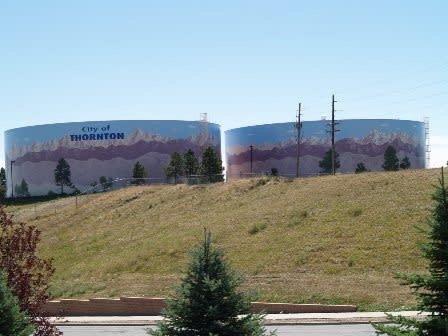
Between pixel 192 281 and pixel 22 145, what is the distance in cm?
8482

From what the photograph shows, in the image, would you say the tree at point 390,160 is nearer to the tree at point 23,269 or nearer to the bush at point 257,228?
the bush at point 257,228

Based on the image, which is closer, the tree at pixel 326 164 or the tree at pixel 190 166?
the tree at pixel 190 166

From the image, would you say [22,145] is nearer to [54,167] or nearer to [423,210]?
[54,167]

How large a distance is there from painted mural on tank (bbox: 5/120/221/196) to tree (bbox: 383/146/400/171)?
2282 centimetres

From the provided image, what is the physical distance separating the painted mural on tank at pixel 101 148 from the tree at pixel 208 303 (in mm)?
72748

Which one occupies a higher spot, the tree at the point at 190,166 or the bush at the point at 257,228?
the tree at the point at 190,166

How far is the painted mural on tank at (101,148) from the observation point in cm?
8400

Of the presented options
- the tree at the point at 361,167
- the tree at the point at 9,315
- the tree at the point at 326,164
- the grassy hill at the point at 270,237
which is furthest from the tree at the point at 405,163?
the tree at the point at 9,315

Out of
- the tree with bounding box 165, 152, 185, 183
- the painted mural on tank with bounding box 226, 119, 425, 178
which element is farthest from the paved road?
the painted mural on tank with bounding box 226, 119, 425, 178

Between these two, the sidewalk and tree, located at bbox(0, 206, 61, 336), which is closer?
tree, located at bbox(0, 206, 61, 336)

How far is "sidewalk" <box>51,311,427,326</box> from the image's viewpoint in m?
23.2

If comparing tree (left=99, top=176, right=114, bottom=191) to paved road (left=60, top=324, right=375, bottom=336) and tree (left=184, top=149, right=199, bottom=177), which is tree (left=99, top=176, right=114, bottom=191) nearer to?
tree (left=184, top=149, right=199, bottom=177)

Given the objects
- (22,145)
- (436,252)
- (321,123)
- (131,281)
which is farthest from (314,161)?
(436,252)

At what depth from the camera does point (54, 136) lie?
86.6 m
